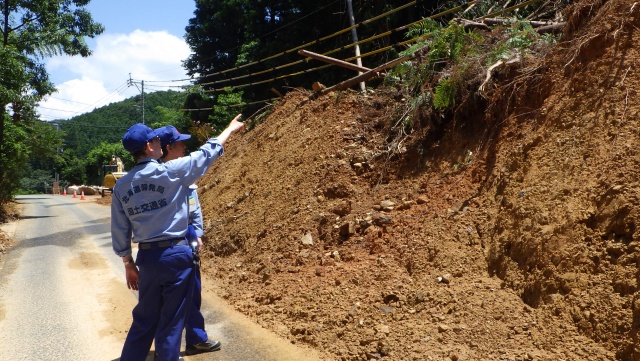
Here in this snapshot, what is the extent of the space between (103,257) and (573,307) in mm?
8787

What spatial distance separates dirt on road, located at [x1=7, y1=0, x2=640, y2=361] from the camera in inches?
167

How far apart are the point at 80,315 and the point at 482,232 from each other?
14.6ft

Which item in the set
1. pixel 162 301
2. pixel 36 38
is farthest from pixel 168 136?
pixel 36 38

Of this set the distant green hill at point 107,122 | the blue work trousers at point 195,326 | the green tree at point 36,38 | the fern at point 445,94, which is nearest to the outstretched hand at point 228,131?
the blue work trousers at point 195,326

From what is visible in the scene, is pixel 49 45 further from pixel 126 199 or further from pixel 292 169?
pixel 126 199

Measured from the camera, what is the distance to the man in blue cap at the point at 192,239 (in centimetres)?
501

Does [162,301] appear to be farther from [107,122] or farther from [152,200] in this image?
[107,122]

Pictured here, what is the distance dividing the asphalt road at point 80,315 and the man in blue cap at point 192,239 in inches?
4.5

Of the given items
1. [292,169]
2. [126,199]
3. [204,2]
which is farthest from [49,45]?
[126,199]

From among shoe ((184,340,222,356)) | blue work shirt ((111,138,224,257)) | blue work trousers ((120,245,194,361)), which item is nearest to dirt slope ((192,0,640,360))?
shoe ((184,340,222,356))

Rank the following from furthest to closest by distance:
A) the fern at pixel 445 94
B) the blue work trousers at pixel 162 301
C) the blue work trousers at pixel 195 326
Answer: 1. the fern at pixel 445 94
2. the blue work trousers at pixel 195 326
3. the blue work trousers at pixel 162 301

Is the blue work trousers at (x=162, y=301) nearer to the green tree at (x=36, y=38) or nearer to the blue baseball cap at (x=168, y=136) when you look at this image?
Result: the blue baseball cap at (x=168, y=136)

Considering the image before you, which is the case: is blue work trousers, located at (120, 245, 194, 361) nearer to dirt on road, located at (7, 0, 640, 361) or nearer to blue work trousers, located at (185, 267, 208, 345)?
blue work trousers, located at (185, 267, 208, 345)

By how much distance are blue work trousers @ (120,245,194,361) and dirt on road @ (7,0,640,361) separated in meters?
1.36
